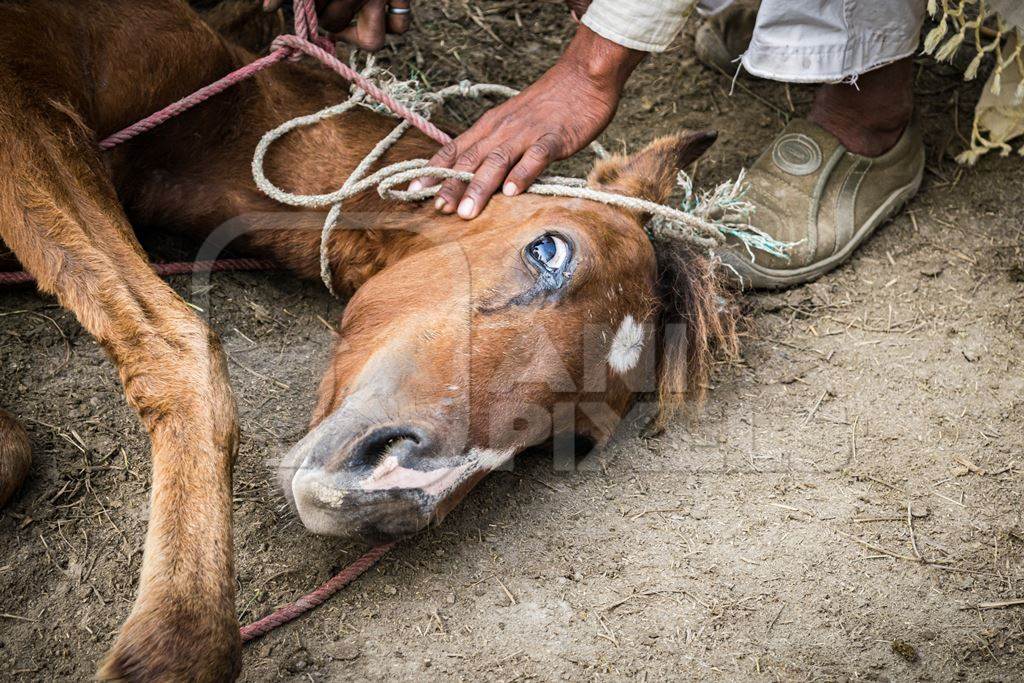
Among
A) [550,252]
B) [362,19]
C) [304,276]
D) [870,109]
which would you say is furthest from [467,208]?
[870,109]

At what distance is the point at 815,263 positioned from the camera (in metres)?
3.34

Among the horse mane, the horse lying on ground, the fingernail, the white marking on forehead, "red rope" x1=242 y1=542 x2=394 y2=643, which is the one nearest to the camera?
the horse lying on ground

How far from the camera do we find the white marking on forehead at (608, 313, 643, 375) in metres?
2.43

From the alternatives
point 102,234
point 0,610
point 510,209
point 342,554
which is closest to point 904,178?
point 510,209

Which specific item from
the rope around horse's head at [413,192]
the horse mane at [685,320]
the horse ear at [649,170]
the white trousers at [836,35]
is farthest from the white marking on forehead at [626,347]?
the white trousers at [836,35]

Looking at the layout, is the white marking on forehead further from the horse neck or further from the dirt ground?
the horse neck

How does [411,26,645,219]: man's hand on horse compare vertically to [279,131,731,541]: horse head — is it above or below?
above

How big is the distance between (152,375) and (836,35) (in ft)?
8.40

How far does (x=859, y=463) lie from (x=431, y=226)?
1545mm

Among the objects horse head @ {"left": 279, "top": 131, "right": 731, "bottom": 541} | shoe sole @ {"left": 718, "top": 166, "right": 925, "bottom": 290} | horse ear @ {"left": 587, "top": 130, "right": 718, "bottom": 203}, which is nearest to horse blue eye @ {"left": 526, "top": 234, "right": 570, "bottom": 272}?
horse head @ {"left": 279, "top": 131, "right": 731, "bottom": 541}

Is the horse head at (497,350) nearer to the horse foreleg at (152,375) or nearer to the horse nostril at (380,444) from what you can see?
the horse nostril at (380,444)

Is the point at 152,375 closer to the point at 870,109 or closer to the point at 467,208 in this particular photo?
the point at 467,208

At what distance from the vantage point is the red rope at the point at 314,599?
2.14 metres

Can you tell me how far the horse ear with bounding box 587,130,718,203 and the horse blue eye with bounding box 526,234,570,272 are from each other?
1.51 ft
